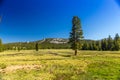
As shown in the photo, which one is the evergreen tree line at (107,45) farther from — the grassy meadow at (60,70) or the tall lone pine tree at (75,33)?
the grassy meadow at (60,70)

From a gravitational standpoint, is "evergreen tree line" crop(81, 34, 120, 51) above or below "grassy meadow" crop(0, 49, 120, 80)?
above

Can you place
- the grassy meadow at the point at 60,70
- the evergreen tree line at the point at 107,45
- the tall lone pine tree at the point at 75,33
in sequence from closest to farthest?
the grassy meadow at the point at 60,70
the tall lone pine tree at the point at 75,33
the evergreen tree line at the point at 107,45

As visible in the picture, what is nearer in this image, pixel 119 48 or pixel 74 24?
pixel 74 24

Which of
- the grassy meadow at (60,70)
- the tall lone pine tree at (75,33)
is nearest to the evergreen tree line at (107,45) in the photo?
the tall lone pine tree at (75,33)

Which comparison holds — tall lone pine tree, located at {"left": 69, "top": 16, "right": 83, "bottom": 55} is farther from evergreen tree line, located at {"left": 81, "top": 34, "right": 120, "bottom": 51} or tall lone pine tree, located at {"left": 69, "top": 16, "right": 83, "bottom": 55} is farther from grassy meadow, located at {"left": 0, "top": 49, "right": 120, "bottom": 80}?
evergreen tree line, located at {"left": 81, "top": 34, "right": 120, "bottom": 51}

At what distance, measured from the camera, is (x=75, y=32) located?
7506cm

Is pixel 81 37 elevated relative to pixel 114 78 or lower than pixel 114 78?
elevated

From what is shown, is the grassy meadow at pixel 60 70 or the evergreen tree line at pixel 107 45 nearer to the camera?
the grassy meadow at pixel 60 70

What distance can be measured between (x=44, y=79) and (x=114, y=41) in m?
106

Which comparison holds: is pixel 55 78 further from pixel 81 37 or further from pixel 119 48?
pixel 119 48

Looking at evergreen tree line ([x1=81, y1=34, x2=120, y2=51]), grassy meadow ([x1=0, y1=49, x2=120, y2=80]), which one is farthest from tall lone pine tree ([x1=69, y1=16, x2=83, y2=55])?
evergreen tree line ([x1=81, y1=34, x2=120, y2=51])

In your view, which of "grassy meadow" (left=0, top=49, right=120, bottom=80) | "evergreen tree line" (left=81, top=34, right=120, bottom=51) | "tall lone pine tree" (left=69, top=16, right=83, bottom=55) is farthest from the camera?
"evergreen tree line" (left=81, top=34, right=120, bottom=51)

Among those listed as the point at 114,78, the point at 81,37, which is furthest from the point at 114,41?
the point at 114,78

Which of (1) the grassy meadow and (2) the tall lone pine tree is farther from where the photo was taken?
(2) the tall lone pine tree
